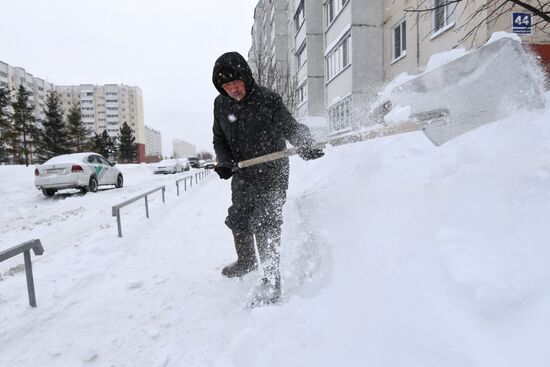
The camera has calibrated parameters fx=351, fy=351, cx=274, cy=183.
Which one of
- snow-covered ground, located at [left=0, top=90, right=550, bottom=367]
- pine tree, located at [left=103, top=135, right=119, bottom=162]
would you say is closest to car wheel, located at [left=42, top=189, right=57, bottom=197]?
snow-covered ground, located at [left=0, top=90, right=550, bottom=367]

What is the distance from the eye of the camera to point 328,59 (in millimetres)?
16141

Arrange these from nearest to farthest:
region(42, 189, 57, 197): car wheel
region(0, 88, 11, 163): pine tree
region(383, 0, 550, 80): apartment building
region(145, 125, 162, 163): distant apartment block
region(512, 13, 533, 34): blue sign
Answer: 1. region(512, 13, 533, 34): blue sign
2. region(383, 0, 550, 80): apartment building
3. region(42, 189, 57, 197): car wheel
4. region(0, 88, 11, 163): pine tree
5. region(145, 125, 162, 163): distant apartment block

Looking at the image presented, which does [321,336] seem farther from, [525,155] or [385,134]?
[525,155]

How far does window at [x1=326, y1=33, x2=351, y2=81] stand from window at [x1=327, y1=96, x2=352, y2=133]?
4.48 ft

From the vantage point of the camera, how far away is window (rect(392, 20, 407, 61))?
1127 centimetres

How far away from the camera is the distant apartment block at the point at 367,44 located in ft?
24.6

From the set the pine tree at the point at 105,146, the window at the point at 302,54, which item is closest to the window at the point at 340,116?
the window at the point at 302,54

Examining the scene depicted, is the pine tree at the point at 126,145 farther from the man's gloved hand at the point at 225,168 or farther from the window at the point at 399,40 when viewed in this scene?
the man's gloved hand at the point at 225,168

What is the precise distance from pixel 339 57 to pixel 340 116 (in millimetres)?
2433

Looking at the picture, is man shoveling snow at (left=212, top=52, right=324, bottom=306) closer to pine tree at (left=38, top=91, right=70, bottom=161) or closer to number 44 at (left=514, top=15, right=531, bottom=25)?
number 44 at (left=514, top=15, right=531, bottom=25)

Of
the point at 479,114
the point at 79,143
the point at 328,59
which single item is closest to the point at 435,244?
the point at 479,114

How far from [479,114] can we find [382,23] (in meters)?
11.3

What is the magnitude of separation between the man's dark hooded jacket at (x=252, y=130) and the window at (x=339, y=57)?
11.9 m

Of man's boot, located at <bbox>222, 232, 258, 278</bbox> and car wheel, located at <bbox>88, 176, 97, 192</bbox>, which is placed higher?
car wheel, located at <bbox>88, 176, 97, 192</bbox>
